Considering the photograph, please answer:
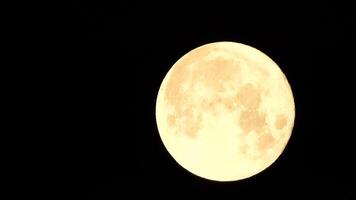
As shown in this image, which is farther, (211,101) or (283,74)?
(283,74)

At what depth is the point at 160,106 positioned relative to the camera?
347 inches

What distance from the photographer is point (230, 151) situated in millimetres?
7980

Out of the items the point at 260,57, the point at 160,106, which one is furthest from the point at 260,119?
the point at 160,106

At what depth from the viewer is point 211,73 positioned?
801cm

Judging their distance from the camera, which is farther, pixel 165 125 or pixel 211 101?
pixel 165 125

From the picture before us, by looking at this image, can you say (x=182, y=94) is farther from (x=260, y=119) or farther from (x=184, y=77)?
(x=260, y=119)

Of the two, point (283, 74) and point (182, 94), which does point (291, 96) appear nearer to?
point (283, 74)

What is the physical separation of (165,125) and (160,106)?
342 mm

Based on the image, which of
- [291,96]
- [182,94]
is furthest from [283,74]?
[182,94]

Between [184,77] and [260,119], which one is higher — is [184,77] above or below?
above


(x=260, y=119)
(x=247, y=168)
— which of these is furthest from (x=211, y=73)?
(x=247, y=168)

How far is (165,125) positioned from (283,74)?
1.97 metres

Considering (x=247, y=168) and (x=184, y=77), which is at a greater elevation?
(x=184, y=77)

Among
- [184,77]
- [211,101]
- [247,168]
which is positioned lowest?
[247,168]
